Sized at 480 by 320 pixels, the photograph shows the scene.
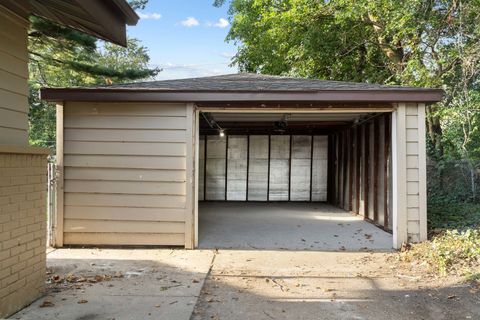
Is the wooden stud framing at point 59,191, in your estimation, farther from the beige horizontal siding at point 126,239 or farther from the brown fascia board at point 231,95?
the brown fascia board at point 231,95

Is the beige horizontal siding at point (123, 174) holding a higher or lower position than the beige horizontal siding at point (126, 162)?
lower

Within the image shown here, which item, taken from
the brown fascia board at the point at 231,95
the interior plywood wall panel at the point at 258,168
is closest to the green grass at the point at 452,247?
the brown fascia board at the point at 231,95

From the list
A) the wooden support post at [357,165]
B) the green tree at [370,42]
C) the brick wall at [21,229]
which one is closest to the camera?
the brick wall at [21,229]

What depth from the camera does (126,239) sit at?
6109 millimetres

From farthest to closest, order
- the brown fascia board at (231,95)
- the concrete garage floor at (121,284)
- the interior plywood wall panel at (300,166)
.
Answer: the interior plywood wall panel at (300,166) < the brown fascia board at (231,95) < the concrete garage floor at (121,284)

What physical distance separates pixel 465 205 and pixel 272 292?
5710mm

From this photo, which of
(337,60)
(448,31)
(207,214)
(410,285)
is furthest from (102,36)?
(337,60)

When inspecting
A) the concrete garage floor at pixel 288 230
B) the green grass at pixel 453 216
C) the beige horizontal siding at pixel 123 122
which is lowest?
the concrete garage floor at pixel 288 230

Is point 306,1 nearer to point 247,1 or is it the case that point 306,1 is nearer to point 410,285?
point 247,1

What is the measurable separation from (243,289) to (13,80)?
9.38 ft

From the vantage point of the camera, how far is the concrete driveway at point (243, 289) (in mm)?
3531

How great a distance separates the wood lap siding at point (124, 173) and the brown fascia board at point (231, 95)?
20 centimetres

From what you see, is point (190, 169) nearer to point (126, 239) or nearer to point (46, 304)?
point (126, 239)

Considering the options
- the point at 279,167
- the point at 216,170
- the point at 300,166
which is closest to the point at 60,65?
the point at 216,170
